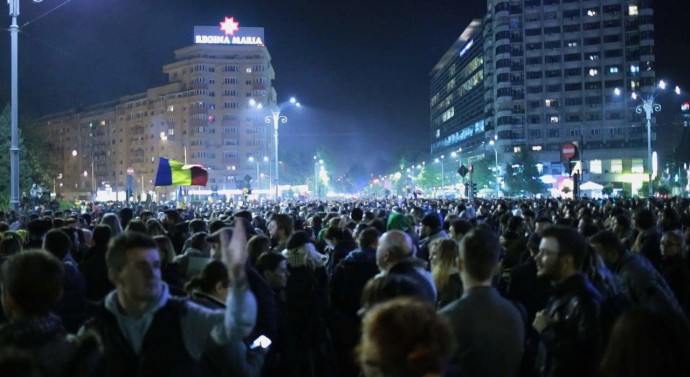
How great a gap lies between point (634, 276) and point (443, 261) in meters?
1.63

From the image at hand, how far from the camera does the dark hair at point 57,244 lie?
6.91 m

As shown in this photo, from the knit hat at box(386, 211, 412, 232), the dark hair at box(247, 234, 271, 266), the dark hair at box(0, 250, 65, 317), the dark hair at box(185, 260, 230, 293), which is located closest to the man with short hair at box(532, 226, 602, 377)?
the dark hair at box(185, 260, 230, 293)

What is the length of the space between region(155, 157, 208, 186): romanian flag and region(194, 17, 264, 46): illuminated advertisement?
375ft

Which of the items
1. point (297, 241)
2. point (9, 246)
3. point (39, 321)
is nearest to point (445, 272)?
point (297, 241)

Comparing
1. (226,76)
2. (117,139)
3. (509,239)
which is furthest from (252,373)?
(117,139)

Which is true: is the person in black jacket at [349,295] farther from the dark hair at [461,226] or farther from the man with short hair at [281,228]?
the man with short hair at [281,228]

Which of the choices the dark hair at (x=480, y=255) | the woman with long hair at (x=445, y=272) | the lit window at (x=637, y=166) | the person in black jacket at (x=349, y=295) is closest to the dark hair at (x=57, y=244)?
the person in black jacket at (x=349, y=295)

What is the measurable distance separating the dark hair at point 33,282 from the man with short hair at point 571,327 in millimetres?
2842

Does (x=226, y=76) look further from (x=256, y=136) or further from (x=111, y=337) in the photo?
(x=111, y=337)

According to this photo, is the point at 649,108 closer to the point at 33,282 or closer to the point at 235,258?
the point at 235,258

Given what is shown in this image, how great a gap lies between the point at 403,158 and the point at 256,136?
61147 mm

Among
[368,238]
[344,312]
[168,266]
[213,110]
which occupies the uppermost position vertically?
[213,110]

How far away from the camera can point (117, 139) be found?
Answer: 474 ft

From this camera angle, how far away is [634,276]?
5750 mm
